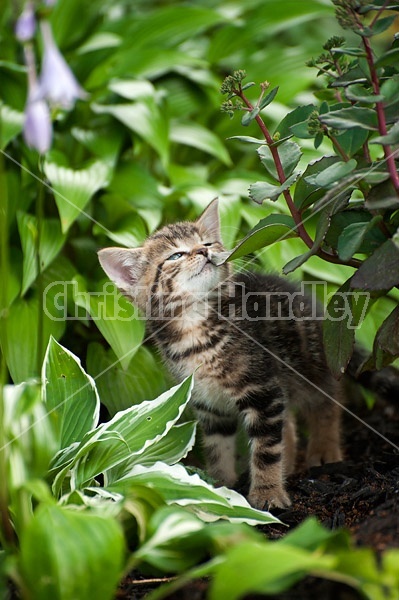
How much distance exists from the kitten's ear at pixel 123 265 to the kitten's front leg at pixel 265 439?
0.59 m

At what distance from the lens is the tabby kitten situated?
2.36 metres

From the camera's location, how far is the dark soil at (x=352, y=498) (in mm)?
1433

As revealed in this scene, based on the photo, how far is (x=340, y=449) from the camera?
2.82 meters

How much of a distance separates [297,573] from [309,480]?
1.14m

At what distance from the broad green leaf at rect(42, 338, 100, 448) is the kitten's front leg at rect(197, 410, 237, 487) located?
0.57 meters

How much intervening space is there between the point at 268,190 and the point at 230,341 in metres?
0.66

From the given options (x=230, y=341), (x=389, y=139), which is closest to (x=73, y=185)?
(x=230, y=341)

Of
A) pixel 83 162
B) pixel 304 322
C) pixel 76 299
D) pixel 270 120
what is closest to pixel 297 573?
pixel 304 322

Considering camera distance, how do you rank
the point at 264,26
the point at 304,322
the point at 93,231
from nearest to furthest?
the point at 304,322
the point at 93,231
the point at 264,26

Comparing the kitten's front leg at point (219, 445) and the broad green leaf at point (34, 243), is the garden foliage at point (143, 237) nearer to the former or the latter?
the broad green leaf at point (34, 243)

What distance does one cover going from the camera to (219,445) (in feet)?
8.55

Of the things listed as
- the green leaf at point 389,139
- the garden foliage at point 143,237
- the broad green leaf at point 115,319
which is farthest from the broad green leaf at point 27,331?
the green leaf at point 389,139

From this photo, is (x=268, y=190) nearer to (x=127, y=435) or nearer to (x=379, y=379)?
(x=127, y=435)

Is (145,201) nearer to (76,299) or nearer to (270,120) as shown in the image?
(76,299)
